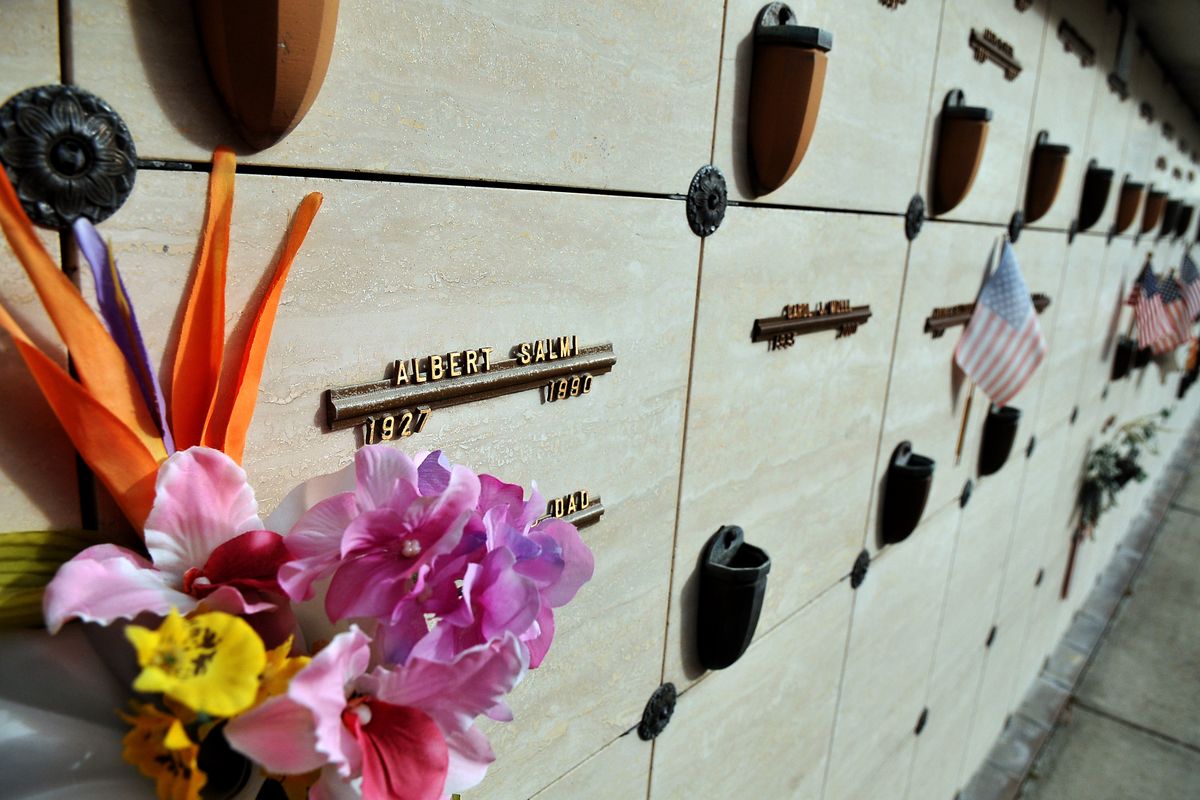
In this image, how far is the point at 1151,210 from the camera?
3.92 metres

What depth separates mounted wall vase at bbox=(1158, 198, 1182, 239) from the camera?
441 cm

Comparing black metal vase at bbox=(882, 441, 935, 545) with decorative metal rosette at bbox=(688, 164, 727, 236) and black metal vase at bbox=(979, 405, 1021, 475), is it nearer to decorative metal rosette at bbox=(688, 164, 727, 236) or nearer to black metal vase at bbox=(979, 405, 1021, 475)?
black metal vase at bbox=(979, 405, 1021, 475)

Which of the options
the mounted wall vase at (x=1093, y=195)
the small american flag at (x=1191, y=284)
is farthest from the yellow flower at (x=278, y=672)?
the small american flag at (x=1191, y=284)

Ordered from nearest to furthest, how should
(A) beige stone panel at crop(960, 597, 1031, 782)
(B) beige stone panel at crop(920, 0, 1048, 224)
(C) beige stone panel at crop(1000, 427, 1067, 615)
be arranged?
(B) beige stone panel at crop(920, 0, 1048, 224)
(C) beige stone panel at crop(1000, 427, 1067, 615)
(A) beige stone panel at crop(960, 597, 1031, 782)

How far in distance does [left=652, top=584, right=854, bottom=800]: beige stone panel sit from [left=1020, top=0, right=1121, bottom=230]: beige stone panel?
4.59ft

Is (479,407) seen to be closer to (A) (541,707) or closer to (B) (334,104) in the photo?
(B) (334,104)

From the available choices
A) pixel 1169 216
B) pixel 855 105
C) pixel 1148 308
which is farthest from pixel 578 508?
pixel 1169 216

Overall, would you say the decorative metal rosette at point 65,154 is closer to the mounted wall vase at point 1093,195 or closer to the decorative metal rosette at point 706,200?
the decorative metal rosette at point 706,200

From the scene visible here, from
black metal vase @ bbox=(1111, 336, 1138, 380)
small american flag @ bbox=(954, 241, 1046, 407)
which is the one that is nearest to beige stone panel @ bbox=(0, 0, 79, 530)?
small american flag @ bbox=(954, 241, 1046, 407)

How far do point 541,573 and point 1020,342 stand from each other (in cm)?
193

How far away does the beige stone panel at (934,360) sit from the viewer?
71.7 inches

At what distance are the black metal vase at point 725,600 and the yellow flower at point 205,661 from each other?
947 mm

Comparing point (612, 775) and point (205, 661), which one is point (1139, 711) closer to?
point (612, 775)

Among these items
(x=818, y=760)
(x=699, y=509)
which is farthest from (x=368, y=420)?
(x=818, y=760)
